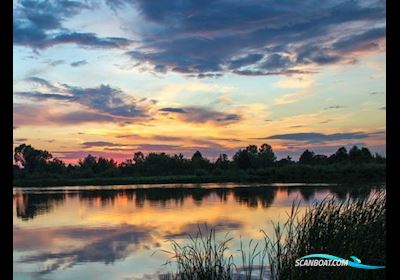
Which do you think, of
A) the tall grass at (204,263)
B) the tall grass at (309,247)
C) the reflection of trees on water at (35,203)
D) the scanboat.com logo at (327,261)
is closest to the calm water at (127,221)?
the reflection of trees on water at (35,203)

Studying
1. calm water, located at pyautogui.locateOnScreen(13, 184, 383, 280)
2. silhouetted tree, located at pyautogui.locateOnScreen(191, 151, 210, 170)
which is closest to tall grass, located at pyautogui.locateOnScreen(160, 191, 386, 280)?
calm water, located at pyautogui.locateOnScreen(13, 184, 383, 280)

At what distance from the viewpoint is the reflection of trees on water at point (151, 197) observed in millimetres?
14599

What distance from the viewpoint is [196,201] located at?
16.5 meters

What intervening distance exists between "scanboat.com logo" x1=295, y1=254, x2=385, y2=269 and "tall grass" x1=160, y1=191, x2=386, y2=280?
2.2 inches

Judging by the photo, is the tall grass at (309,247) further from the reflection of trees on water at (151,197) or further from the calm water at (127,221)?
the reflection of trees on water at (151,197)

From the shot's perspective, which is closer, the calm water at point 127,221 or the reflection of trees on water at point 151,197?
the calm water at point 127,221

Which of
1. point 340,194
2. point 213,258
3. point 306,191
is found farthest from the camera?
point 306,191

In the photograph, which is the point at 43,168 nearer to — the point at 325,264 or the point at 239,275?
the point at 239,275

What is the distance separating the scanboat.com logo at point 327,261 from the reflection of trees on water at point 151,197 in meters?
7.04

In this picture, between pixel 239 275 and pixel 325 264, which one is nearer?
pixel 325 264

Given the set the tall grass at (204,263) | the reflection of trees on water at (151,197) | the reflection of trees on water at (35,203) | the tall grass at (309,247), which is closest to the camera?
the tall grass at (309,247)

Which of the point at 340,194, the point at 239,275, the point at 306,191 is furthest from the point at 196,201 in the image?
the point at 239,275

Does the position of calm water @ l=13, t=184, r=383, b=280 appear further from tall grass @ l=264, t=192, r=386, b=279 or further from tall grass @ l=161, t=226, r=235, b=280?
tall grass @ l=161, t=226, r=235, b=280
